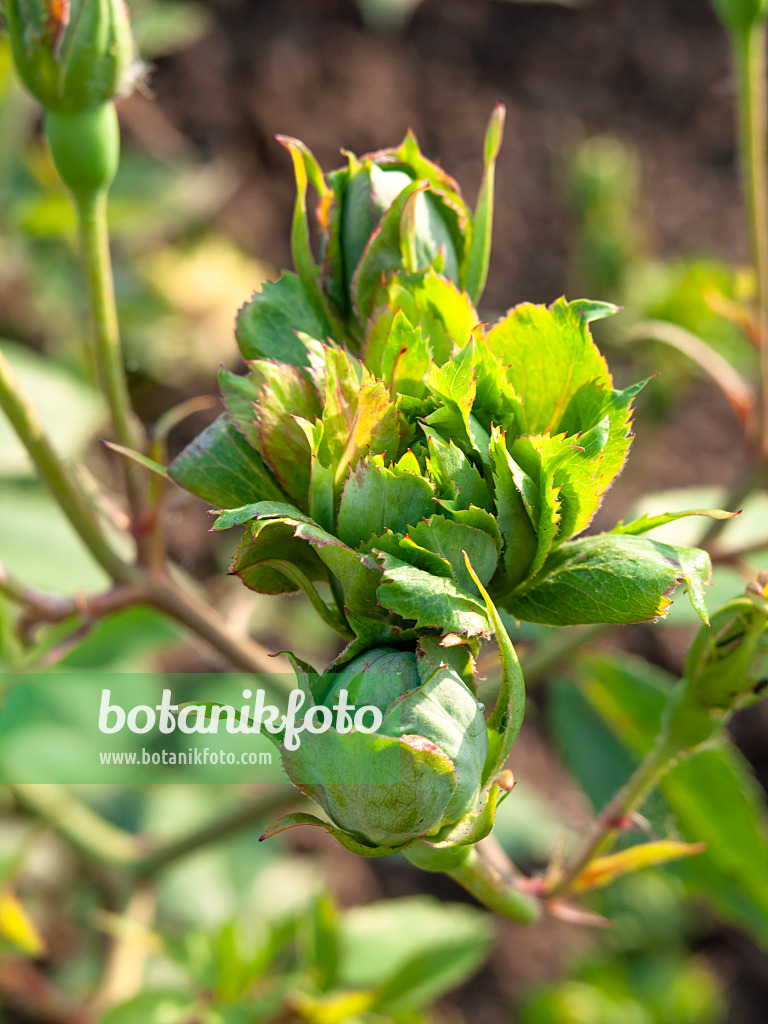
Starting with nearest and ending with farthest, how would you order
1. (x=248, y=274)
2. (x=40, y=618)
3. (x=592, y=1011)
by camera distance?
(x=40, y=618)
(x=592, y=1011)
(x=248, y=274)

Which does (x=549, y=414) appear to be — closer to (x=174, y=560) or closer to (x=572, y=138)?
(x=174, y=560)

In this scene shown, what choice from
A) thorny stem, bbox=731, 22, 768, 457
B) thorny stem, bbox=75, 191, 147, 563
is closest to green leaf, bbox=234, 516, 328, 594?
thorny stem, bbox=75, 191, 147, 563

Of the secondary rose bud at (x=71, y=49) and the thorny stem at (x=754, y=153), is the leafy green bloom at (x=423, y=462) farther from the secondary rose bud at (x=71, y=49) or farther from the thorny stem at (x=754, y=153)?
the thorny stem at (x=754, y=153)

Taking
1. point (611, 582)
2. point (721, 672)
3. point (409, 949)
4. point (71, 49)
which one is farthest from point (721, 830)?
point (71, 49)

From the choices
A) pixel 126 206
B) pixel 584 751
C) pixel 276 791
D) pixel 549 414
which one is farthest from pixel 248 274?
pixel 549 414

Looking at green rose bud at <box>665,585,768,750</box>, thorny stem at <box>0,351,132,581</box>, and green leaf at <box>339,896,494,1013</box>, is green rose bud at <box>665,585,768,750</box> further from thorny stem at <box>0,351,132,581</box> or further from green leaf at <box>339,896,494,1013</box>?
green leaf at <box>339,896,494,1013</box>

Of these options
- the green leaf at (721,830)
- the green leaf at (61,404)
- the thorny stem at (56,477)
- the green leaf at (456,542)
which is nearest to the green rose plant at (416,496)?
the green leaf at (456,542)

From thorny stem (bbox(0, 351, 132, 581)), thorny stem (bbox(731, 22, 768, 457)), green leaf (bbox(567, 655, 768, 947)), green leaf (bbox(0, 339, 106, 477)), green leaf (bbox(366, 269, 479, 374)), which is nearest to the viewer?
green leaf (bbox(366, 269, 479, 374))

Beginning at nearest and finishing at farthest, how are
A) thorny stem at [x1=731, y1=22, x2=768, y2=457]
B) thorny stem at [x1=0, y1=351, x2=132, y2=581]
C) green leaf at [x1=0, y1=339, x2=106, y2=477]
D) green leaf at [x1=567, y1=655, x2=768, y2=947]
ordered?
thorny stem at [x1=0, y1=351, x2=132, y2=581] < thorny stem at [x1=731, y1=22, x2=768, y2=457] < green leaf at [x1=567, y1=655, x2=768, y2=947] < green leaf at [x1=0, y1=339, x2=106, y2=477]
